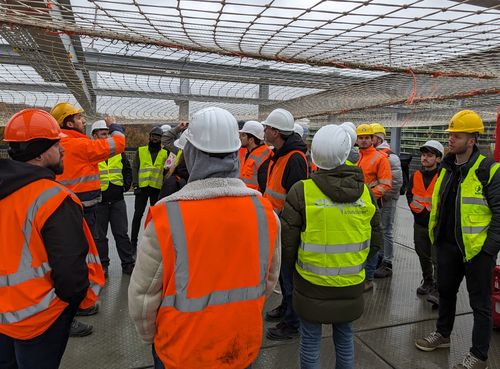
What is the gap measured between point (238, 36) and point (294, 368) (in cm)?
240

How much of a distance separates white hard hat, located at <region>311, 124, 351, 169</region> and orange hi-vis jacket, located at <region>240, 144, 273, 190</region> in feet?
5.27

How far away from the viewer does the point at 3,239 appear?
146cm

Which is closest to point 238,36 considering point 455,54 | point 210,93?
point 455,54

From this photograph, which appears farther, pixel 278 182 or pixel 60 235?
pixel 278 182

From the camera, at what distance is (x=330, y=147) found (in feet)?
6.26

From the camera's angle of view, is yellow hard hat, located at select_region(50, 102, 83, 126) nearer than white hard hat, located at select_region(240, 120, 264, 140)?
Yes

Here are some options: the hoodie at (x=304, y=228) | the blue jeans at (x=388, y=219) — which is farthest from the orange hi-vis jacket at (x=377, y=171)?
the hoodie at (x=304, y=228)

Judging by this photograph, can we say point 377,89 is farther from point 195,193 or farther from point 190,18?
point 195,193

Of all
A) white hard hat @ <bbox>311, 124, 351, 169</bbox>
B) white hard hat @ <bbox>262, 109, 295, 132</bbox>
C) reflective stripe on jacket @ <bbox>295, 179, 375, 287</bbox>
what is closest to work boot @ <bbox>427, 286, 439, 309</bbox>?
reflective stripe on jacket @ <bbox>295, 179, 375, 287</bbox>

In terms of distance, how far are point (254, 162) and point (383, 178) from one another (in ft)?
4.30

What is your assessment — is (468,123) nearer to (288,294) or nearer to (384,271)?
(288,294)

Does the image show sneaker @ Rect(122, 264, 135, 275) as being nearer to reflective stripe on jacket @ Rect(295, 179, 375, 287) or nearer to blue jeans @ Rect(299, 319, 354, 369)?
blue jeans @ Rect(299, 319, 354, 369)

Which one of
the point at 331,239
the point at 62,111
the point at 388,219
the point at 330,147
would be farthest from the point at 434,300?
the point at 62,111

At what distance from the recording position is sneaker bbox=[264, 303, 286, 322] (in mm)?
3035
